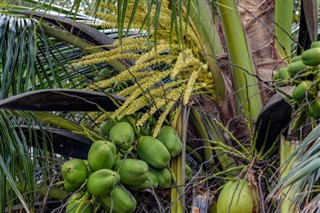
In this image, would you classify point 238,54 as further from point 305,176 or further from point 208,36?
point 305,176

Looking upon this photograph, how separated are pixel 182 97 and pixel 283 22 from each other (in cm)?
45

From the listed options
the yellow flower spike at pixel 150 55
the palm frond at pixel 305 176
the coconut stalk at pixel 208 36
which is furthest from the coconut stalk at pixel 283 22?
the palm frond at pixel 305 176

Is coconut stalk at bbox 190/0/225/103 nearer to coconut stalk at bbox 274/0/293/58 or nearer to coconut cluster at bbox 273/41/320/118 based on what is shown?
coconut stalk at bbox 274/0/293/58

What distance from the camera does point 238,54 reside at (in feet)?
5.47

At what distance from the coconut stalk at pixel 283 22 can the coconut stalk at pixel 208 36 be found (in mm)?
173

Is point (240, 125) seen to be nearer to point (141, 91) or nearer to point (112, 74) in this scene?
point (141, 91)

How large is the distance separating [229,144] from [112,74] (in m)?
0.55

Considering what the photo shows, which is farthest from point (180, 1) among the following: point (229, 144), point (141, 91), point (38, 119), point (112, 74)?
point (112, 74)

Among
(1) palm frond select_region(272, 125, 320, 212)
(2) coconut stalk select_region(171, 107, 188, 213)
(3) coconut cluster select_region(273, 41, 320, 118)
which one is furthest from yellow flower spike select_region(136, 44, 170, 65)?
(1) palm frond select_region(272, 125, 320, 212)

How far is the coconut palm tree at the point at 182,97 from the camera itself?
1.43m

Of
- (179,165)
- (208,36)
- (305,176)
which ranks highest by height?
(208,36)

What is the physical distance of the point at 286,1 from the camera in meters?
1.81

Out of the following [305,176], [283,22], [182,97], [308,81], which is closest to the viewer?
[305,176]

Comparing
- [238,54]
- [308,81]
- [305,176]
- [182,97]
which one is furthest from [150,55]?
[305,176]
